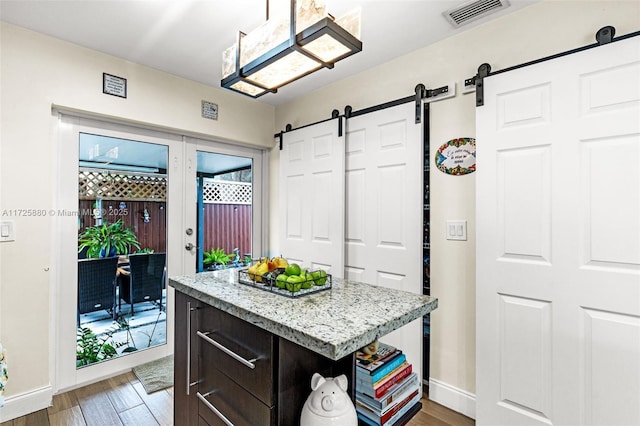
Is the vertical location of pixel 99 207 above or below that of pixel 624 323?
above

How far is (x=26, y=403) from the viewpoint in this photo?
210cm

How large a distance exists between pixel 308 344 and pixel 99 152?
Result: 2.53 metres

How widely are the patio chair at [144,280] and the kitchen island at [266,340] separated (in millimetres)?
1457

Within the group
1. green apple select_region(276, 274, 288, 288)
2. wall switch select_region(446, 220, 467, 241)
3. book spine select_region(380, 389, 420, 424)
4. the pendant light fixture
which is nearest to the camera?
book spine select_region(380, 389, 420, 424)

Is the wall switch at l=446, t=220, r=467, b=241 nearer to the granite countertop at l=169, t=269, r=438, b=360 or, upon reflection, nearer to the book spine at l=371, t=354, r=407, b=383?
the granite countertop at l=169, t=269, r=438, b=360

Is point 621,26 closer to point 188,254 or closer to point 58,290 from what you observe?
point 188,254

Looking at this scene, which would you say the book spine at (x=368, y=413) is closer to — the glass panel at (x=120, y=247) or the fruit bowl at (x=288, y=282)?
the fruit bowl at (x=288, y=282)

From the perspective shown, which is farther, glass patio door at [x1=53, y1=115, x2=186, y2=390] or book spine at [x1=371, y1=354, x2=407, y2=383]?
glass patio door at [x1=53, y1=115, x2=186, y2=390]

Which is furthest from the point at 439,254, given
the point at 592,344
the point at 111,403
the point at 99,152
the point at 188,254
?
the point at 99,152

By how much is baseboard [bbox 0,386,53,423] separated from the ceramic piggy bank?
220cm

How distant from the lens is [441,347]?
2.27 metres

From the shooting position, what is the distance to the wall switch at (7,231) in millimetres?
2039

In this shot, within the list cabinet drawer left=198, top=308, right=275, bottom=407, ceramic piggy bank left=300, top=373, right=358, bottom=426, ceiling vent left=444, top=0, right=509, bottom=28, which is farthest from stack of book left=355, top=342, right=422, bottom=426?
ceiling vent left=444, top=0, right=509, bottom=28

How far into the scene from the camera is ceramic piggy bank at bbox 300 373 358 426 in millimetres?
966
